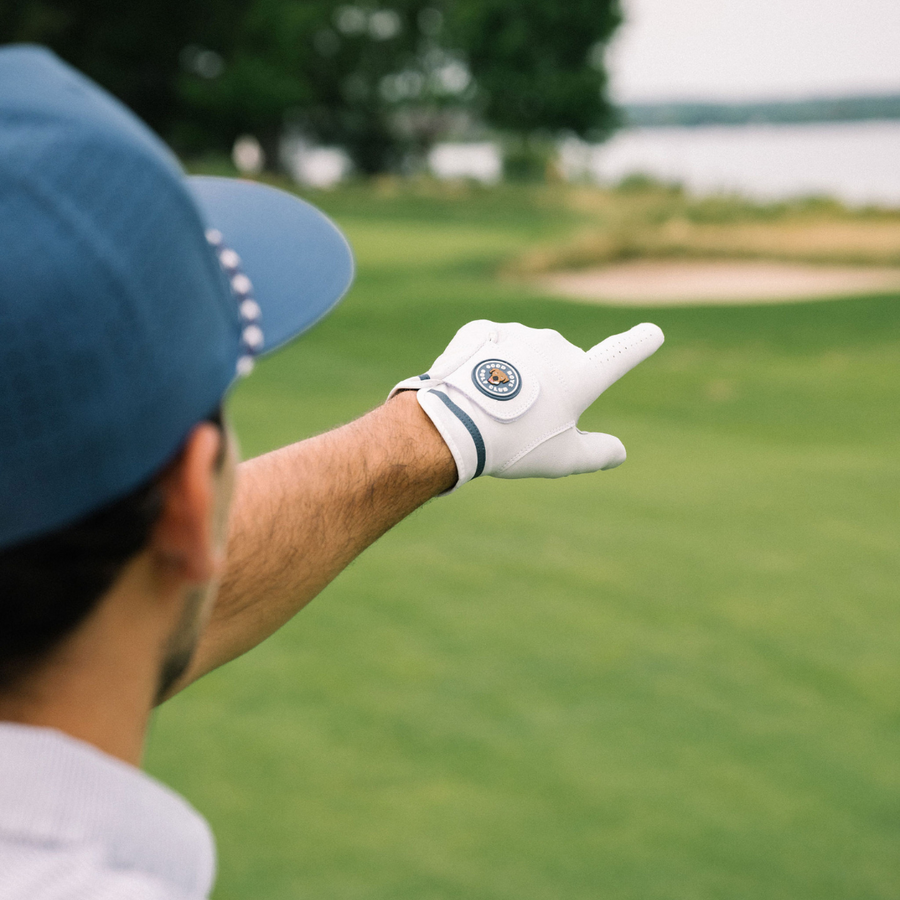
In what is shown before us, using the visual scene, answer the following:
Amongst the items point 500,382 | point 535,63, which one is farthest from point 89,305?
point 535,63

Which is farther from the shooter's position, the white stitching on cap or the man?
the white stitching on cap

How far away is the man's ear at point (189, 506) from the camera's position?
2.36 ft

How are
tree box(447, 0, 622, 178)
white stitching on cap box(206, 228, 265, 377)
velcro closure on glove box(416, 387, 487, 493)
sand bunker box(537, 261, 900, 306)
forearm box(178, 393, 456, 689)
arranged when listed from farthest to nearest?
tree box(447, 0, 622, 178), sand bunker box(537, 261, 900, 306), velcro closure on glove box(416, 387, 487, 493), forearm box(178, 393, 456, 689), white stitching on cap box(206, 228, 265, 377)

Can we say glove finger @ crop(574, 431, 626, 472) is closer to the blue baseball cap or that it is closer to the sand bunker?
the blue baseball cap

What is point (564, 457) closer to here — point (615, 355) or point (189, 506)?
point (615, 355)

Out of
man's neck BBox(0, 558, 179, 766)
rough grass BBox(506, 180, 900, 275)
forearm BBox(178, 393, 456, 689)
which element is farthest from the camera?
rough grass BBox(506, 180, 900, 275)

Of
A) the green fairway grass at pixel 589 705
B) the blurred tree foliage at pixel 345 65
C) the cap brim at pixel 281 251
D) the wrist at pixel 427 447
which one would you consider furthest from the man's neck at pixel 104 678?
the blurred tree foliage at pixel 345 65

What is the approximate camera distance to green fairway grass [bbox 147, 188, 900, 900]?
7.17ft

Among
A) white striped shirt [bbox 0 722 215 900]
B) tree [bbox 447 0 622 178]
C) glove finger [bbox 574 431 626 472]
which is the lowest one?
tree [bbox 447 0 622 178]

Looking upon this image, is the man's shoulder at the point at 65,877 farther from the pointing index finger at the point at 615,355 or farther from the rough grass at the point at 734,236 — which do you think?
the rough grass at the point at 734,236

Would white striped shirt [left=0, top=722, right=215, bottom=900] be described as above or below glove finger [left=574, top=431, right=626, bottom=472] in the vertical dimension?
above

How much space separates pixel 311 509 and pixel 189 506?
2.24 ft

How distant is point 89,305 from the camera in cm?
67

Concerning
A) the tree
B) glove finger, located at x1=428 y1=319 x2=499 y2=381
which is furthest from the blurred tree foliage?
glove finger, located at x1=428 y1=319 x2=499 y2=381
